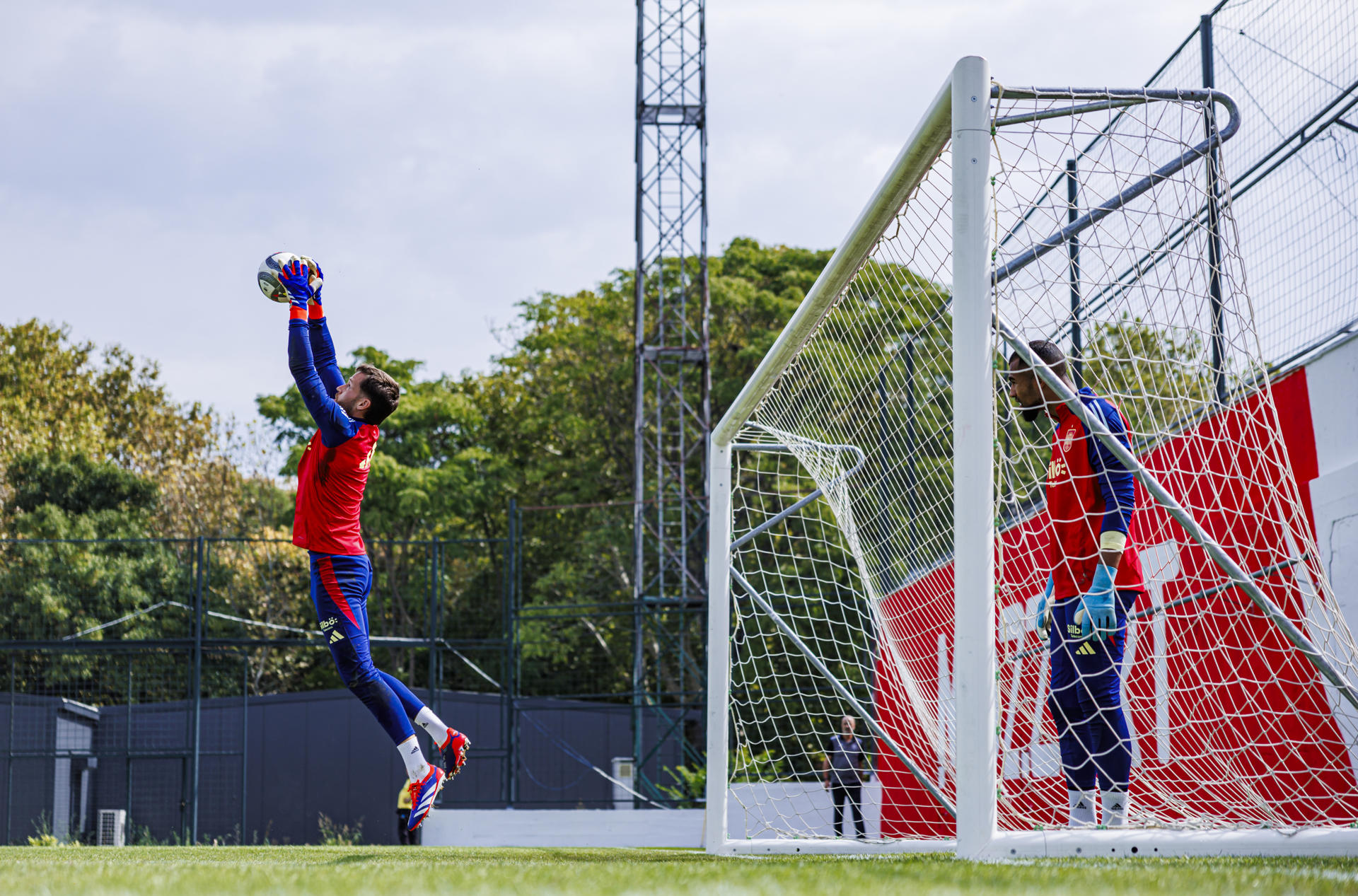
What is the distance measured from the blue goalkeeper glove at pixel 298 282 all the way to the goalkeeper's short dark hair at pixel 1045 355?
9.31 ft

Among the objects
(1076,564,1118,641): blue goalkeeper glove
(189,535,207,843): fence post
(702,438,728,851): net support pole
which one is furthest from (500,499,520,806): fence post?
(1076,564,1118,641): blue goalkeeper glove

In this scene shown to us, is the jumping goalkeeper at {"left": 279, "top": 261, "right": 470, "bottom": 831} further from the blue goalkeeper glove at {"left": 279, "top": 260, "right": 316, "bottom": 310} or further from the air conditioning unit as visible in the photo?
the air conditioning unit

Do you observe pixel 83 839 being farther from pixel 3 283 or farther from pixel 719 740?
pixel 3 283

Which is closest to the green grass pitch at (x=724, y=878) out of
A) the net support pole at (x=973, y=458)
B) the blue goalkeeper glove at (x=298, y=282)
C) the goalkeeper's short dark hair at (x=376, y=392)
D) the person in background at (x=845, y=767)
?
the net support pole at (x=973, y=458)

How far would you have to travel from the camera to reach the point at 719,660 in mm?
6672

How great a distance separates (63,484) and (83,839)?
11757mm

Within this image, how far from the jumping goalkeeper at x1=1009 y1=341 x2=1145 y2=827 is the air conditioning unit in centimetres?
1641

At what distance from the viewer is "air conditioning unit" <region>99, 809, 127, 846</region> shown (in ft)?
57.3

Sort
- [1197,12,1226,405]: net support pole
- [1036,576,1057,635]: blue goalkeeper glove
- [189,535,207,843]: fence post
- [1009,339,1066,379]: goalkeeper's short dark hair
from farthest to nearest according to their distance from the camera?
[189,535,207,843]: fence post, [1197,12,1226,405]: net support pole, [1036,576,1057,635]: blue goalkeeper glove, [1009,339,1066,379]: goalkeeper's short dark hair

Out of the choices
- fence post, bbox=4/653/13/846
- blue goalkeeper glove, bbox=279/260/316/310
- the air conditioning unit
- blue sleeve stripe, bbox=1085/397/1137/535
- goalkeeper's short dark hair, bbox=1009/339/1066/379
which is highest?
blue goalkeeper glove, bbox=279/260/316/310

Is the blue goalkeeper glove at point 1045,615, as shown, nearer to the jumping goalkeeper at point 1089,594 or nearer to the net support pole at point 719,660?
the jumping goalkeeper at point 1089,594

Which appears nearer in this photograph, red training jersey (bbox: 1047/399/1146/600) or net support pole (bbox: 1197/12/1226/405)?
red training jersey (bbox: 1047/399/1146/600)

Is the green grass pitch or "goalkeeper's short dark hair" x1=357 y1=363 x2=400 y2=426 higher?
"goalkeeper's short dark hair" x1=357 y1=363 x2=400 y2=426

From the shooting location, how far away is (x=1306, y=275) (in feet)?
19.8
